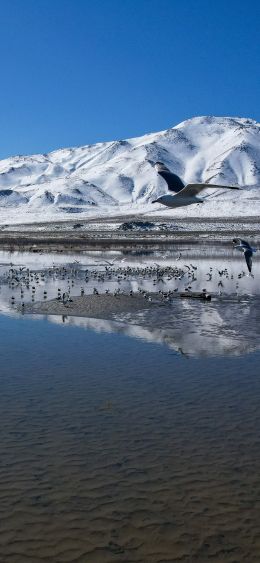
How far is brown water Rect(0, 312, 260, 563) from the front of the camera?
8039mm

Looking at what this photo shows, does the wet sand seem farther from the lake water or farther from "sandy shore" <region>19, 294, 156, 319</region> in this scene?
the lake water

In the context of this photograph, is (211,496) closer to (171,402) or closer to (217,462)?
→ (217,462)

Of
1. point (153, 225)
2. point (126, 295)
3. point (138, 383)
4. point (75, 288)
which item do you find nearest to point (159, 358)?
point (138, 383)

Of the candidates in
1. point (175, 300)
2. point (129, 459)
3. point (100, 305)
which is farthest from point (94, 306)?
point (129, 459)

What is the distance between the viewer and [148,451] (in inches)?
430

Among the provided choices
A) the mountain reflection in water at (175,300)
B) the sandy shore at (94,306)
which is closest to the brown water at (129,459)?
the mountain reflection in water at (175,300)

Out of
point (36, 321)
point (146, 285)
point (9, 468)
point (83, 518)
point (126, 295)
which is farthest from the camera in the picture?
point (146, 285)

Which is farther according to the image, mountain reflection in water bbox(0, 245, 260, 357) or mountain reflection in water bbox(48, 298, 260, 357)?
mountain reflection in water bbox(0, 245, 260, 357)

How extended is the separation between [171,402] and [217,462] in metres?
3.13

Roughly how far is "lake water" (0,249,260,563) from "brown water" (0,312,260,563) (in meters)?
0.02

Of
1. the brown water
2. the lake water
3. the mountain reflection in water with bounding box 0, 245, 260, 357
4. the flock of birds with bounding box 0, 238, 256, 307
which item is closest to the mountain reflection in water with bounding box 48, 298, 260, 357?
the mountain reflection in water with bounding box 0, 245, 260, 357

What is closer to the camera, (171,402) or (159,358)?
(171,402)

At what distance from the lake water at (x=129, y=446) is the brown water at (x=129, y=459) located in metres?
0.02

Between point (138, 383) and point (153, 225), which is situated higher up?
point (153, 225)
